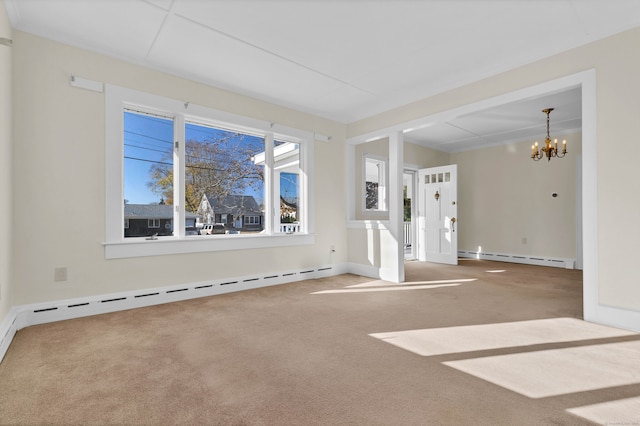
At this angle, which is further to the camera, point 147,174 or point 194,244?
point 194,244

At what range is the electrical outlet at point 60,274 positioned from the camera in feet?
9.59

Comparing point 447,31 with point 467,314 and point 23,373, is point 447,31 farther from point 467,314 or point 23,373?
point 23,373

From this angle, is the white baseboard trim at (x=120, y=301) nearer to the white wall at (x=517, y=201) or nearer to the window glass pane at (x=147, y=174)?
the window glass pane at (x=147, y=174)

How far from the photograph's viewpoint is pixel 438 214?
22.4 ft

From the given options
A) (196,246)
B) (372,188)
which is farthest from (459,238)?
(196,246)

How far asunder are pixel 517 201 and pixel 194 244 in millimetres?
6669

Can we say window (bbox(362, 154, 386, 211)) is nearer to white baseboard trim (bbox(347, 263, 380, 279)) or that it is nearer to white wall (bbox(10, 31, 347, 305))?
white baseboard trim (bbox(347, 263, 380, 279))

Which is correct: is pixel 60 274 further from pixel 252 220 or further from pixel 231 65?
pixel 231 65

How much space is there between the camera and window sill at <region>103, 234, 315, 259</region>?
328 cm

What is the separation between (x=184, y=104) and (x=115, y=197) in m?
1.36

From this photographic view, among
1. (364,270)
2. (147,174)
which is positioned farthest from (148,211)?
(364,270)

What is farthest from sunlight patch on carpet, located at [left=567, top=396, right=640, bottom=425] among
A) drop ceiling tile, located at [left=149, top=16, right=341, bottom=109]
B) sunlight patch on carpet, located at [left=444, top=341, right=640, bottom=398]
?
drop ceiling tile, located at [left=149, top=16, right=341, bottom=109]

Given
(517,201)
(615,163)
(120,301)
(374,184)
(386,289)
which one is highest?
(374,184)

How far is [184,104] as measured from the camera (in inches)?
148
